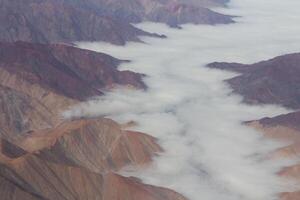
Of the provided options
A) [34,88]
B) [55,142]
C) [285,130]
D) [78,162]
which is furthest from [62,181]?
[34,88]

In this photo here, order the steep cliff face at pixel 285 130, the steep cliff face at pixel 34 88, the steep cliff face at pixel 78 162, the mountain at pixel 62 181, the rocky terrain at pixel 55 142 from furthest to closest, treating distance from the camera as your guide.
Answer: the steep cliff face at pixel 34 88, the steep cliff face at pixel 285 130, the rocky terrain at pixel 55 142, the steep cliff face at pixel 78 162, the mountain at pixel 62 181

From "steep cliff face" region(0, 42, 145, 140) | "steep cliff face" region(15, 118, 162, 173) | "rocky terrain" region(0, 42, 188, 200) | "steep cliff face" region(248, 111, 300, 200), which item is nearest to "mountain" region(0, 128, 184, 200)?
"rocky terrain" region(0, 42, 188, 200)

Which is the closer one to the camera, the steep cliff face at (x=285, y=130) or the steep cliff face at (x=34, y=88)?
the steep cliff face at (x=285, y=130)

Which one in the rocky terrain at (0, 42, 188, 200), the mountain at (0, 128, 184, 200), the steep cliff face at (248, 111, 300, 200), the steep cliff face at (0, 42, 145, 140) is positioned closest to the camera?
the mountain at (0, 128, 184, 200)

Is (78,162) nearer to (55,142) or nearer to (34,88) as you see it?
(55,142)

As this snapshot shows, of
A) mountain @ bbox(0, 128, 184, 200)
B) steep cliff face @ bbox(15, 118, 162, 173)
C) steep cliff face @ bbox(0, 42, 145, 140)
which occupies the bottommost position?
steep cliff face @ bbox(0, 42, 145, 140)

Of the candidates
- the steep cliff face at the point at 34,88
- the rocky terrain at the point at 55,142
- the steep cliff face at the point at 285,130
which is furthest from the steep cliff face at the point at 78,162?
the steep cliff face at the point at 285,130

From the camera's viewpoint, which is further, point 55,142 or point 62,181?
point 55,142

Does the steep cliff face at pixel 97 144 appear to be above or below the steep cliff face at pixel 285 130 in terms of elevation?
above

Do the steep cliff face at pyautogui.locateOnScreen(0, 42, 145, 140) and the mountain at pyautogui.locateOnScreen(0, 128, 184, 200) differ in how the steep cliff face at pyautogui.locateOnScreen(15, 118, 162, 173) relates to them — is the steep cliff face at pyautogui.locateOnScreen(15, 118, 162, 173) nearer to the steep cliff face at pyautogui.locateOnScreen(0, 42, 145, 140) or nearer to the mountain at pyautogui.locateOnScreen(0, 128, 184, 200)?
the mountain at pyautogui.locateOnScreen(0, 128, 184, 200)

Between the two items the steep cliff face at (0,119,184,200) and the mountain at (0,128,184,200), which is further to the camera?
the steep cliff face at (0,119,184,200)

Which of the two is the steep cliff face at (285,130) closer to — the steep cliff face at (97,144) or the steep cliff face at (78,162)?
the steep cliff face at (97,144)

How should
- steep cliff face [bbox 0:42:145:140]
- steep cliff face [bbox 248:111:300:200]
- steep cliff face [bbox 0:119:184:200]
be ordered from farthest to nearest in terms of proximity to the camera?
steep cliff face [bbox 0:42:145:140] < steep cliff face [bbox 248:111:300:200] < steep cliff face [bbox 0:119:184:200]
